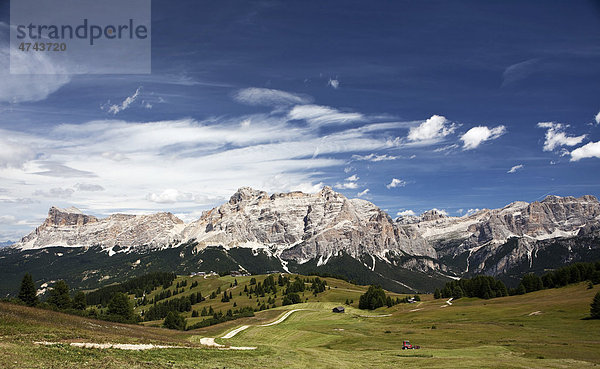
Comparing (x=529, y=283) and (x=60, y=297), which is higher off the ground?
(x=60, y=297)

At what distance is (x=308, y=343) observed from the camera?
69.9m

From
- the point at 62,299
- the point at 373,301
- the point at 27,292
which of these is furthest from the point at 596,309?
the point at 27,292

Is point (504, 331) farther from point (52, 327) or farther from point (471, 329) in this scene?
point (52, 327)

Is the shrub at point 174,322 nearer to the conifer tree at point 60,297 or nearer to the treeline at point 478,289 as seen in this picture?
the conifer tree at point 60,297

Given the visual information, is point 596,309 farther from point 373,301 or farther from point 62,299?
point 62,299

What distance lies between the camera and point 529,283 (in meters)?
159

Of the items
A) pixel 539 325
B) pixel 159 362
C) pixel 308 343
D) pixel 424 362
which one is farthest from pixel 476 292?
pixel 159 362

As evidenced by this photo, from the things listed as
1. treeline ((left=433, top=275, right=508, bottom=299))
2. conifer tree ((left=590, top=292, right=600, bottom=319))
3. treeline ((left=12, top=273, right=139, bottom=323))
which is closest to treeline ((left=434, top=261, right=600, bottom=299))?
treeline ((left=433, top=275, right=508, bottom=299))

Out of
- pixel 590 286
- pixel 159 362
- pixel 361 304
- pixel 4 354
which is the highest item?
pixel 4 354

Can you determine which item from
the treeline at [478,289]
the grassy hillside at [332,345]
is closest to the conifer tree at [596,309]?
the grassy hillside at [332,345]

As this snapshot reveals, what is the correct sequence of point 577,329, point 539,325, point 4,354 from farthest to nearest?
point 539,325 → point 577,329 → point 4,354

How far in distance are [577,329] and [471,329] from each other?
18.5 meters

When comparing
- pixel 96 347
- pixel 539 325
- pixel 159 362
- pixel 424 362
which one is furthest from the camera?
pixel 539 325

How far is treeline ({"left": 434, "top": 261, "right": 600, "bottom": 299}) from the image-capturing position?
148 metres
